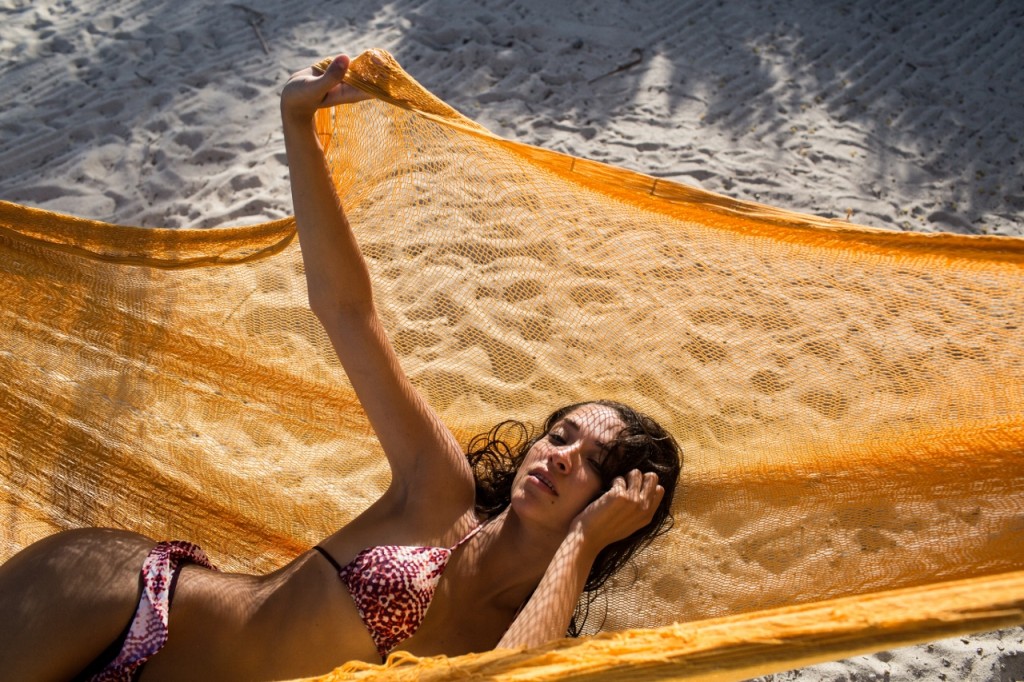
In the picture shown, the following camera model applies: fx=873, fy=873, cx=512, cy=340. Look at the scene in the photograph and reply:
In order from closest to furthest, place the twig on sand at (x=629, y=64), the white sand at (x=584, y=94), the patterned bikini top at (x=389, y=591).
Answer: the patterned bikini top at (x=389, y=591) → the white sand at (x=584, y=94) → the twig on sand at (x=629, y=64)

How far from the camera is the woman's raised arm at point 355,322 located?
4.81 feet

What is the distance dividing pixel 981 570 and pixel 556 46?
3.02 metres

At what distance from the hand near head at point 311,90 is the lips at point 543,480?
688 mm

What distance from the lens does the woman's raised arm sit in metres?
1.47

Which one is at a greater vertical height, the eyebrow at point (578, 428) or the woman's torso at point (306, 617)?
the eyebrow at point (578, 428)

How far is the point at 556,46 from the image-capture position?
3881 mm

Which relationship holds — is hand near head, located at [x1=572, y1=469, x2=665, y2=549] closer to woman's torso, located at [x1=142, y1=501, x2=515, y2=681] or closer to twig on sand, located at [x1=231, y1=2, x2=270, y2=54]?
woman's torso, located at [x1=142, y1=501, x2=515, y2=681]

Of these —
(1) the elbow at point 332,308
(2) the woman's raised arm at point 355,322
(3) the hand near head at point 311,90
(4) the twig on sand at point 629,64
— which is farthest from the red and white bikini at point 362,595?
(4) the twig on sand at point 629,64

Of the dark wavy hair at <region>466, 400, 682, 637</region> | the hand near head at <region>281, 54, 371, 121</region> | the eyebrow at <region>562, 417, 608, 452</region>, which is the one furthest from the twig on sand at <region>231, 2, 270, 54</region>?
the eyebrow at <region>562, 417, 608, 452</region>

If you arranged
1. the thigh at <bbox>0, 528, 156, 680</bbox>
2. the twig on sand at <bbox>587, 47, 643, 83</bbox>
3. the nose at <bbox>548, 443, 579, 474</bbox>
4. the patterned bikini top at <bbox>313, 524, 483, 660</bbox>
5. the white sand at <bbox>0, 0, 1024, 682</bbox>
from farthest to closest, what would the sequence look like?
the twig on sand at <bbox>587, 47, 643, 83</bbox> < the white sand at <bbox>0, 0, 1024, 682</bbox> < the nose at <bbox>548, 443, 579, 474</bbox> < the patterned bikini top at <bbox>313, 524, 483, 660</bbox> < the thigh at <bbox>0, 528, 156, 680</bbox>

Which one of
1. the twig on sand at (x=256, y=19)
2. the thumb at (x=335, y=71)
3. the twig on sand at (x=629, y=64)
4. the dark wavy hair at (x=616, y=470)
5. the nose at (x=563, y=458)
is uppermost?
the thumb at (x=335, y=71)

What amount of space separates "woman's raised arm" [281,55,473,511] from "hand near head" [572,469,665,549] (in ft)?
0.83

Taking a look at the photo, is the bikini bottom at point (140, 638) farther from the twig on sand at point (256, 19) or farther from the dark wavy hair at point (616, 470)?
the twig on sand at point (256, 19)

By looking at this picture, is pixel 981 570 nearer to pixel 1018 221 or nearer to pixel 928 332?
pixel 928 332
